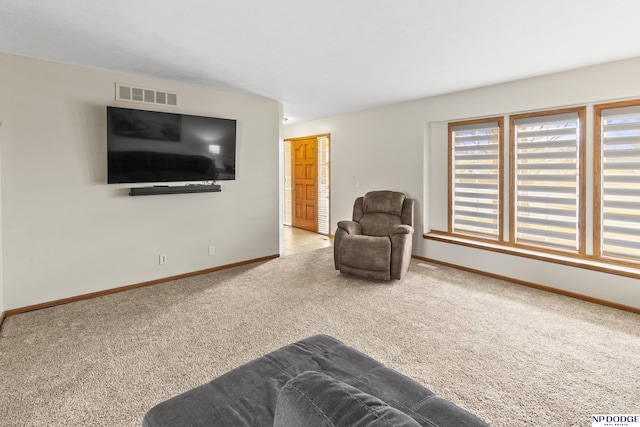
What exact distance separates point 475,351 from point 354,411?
214cm

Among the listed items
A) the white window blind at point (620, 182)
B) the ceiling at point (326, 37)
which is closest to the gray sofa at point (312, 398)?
the ceiling at point (326, 37)

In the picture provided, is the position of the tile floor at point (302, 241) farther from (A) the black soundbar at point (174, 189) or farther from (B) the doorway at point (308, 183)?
(A) the black soundbar at point (174, 189)

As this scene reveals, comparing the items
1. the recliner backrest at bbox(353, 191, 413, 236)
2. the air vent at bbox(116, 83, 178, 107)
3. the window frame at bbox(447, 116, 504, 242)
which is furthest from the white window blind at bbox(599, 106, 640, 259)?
the air vent at bbox(116, 83, 178, 107)

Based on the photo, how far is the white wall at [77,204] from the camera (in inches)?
124

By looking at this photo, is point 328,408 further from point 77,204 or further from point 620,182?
point 620,182

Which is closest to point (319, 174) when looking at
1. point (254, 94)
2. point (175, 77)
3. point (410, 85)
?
point (254, 94)

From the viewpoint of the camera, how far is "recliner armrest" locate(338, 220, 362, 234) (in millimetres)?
4430

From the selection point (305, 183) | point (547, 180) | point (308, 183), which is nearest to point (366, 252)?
point (547, 180)

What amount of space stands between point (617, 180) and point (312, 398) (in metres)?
4.01

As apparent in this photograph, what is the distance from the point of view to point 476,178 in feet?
14.9

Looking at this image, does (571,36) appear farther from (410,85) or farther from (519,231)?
(519,231)

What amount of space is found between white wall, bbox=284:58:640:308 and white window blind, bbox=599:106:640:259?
18cm

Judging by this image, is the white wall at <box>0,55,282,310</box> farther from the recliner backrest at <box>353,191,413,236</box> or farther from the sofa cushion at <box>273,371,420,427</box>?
the sofa cushion at <box>273,371,420,427</box>

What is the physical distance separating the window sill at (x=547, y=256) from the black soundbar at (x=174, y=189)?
303 centimetres
